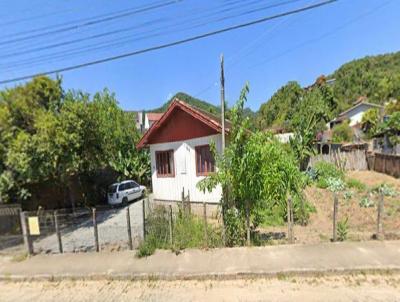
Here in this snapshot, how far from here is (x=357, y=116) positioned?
53.9 meters

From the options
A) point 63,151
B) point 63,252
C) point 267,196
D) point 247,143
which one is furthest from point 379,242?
point 63,151

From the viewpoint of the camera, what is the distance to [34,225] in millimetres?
7766

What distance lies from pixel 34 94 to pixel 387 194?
56.9 feet

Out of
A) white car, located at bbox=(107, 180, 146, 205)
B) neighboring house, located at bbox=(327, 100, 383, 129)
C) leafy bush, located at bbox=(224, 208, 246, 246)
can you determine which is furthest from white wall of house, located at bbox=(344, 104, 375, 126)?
leafy bush, located at bbox=(224, 208, 246, 246)

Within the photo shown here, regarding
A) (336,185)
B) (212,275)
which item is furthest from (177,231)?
(336,185)

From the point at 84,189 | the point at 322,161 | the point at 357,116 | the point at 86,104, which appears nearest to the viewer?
the point at 86,104

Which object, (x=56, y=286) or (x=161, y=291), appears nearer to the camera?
(x=161, y=291)

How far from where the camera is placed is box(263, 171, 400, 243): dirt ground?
7949 mm

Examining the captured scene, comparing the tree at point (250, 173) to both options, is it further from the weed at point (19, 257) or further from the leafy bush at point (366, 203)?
the leafy bush at point (366, 203)

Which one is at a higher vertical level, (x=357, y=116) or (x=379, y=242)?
(x=357, y=116)

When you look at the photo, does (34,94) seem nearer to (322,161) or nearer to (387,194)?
(387,194)

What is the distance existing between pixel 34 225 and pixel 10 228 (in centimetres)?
160

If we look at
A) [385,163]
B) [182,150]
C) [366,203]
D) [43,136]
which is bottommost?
[366,203]

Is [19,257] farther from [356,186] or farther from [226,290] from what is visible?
[356,186]
